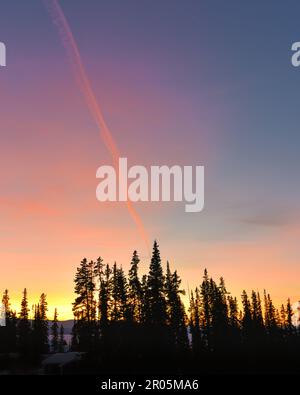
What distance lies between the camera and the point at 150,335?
74312mm

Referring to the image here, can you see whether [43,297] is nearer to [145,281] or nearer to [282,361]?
[145,281]

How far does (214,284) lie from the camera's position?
338 ft

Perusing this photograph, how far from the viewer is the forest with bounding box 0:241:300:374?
72500mm

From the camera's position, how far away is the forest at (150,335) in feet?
238
